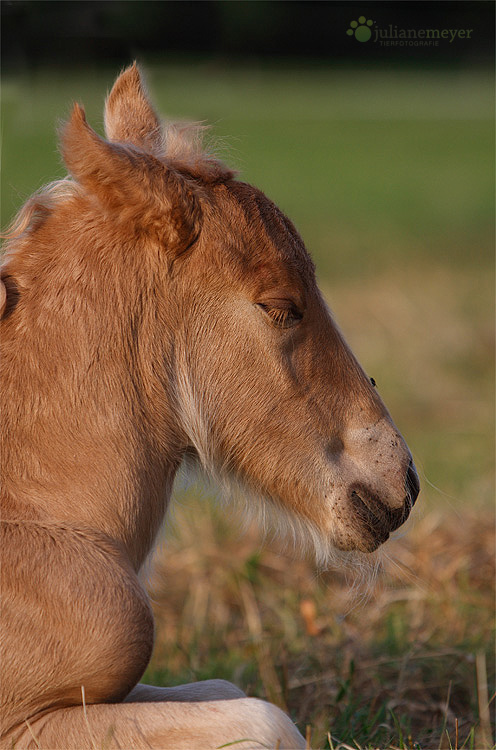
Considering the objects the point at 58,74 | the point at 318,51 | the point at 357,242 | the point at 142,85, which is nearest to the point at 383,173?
the point at 318,51

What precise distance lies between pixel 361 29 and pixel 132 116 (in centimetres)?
167

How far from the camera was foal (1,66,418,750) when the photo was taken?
2451mm

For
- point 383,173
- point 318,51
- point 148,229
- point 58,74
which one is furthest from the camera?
point 383,173

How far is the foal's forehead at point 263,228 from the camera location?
9.04ft

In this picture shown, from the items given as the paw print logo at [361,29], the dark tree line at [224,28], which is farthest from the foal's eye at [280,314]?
the dark tree line at [224,28]

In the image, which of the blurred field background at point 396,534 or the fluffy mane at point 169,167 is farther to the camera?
the blurred field background at point 396,534

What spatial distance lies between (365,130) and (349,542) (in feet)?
126

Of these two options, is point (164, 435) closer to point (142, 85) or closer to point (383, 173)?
point (142, 85)

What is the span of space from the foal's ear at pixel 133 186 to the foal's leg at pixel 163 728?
49.8 inches

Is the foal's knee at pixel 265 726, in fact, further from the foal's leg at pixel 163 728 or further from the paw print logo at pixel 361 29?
the paw print logo at pixel 361 29

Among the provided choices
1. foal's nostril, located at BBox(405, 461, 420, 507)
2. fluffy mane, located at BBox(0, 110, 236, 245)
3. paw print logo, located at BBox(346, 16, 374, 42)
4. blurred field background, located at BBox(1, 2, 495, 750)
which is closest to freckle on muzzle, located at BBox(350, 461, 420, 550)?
foal's nostril, located at BBox(405, 461, 420, 507)

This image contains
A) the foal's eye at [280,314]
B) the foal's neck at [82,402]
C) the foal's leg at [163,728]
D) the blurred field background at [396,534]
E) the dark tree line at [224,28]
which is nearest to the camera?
the foal's leg at [163,728]

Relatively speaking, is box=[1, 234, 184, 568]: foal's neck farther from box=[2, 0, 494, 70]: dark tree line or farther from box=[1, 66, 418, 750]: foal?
box=[2, 0, 494, 70]: dark tree line

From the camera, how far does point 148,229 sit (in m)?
2.70
